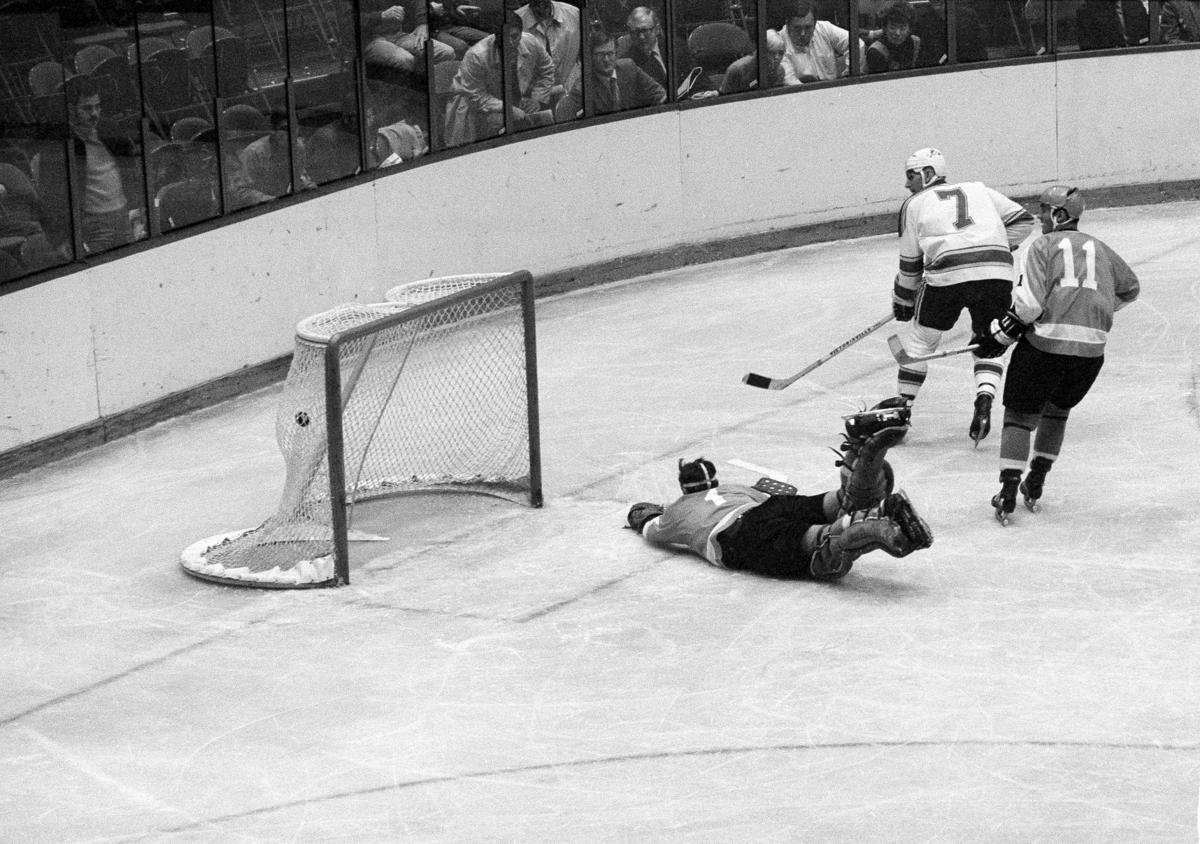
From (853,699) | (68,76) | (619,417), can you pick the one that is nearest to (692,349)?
(619,417)

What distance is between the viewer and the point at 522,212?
39.6 feet

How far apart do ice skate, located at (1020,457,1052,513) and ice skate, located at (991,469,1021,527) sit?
0.06 meters

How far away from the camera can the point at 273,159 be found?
10.6m

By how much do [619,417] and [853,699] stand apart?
3.68 meters

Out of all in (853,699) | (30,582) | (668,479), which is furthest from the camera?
(668,479)

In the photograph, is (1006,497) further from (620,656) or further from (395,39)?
(395,39)

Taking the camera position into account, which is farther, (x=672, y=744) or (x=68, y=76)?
(x=68, y=76)

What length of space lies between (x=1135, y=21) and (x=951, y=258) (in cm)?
583

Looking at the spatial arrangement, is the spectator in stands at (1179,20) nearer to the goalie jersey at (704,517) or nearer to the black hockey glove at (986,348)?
the black hockey glove at (986,348)

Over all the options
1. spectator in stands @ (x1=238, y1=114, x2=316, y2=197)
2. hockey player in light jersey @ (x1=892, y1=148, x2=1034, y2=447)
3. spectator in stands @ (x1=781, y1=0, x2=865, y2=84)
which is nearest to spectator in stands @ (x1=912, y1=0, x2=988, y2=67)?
spectator in stands @ (x1=781, y1=0, x2=865, y2=84)

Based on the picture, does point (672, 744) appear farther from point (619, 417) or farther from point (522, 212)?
point (522, 212)

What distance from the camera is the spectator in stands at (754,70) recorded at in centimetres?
1308

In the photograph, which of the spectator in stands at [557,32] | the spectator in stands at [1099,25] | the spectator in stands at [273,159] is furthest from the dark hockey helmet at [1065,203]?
the spectator in stands at [1099,25]

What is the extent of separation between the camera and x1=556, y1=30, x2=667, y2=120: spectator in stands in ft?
40.6
